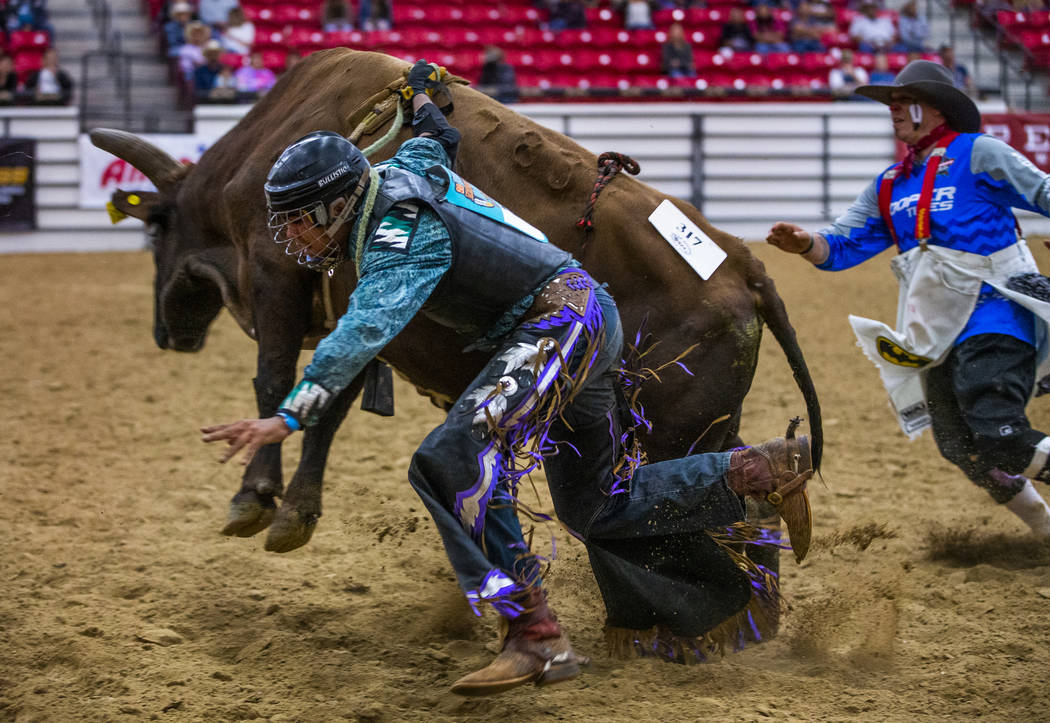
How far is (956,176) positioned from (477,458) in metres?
2.28

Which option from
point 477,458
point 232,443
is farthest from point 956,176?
point 232,443

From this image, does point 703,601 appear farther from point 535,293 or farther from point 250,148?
point 250,148

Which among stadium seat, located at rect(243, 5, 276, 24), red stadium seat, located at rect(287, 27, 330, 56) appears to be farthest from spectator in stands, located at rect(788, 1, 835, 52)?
stadium seat, located at rect(243, 5, 276, 24)

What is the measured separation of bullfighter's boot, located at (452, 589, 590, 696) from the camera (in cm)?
278

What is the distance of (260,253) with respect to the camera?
4.08 metres

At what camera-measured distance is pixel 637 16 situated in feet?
51.1

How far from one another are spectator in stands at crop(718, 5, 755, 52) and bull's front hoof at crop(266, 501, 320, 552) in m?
12.9

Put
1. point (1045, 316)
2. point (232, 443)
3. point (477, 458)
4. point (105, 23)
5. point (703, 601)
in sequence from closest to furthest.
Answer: point (232, 443) → point (477, 458) → point (703, 601) → point (1045, 316) → point (105, 23)

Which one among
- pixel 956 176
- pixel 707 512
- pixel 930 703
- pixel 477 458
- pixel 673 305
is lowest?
pixel 930 703

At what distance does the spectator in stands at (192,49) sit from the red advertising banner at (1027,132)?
971 centimetres

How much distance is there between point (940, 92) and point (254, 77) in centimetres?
1077

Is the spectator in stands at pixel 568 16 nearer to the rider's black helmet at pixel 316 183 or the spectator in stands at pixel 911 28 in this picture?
the spectator in stands at pixel 911 28

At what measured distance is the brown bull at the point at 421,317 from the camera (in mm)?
3539

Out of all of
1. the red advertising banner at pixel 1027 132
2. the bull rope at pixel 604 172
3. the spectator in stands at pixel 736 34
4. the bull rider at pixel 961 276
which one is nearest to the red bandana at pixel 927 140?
the bull rider at pixel 961 276
